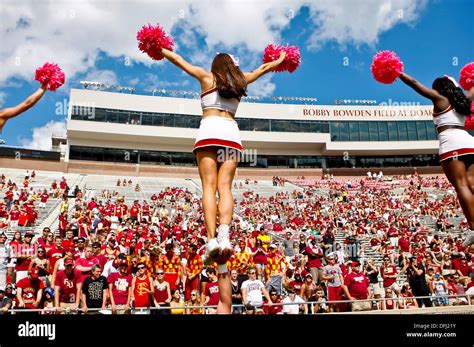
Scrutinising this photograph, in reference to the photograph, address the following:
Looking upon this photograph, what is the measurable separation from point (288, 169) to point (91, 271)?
37771 mm

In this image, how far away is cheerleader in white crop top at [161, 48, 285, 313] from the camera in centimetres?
317

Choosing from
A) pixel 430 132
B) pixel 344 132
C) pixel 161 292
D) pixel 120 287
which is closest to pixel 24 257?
pixel 120 287

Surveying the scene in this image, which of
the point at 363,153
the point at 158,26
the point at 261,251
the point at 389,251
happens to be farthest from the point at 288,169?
the point at 158,26

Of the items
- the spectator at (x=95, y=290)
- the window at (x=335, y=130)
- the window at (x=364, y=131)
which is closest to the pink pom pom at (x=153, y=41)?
the spectator at (x=95, y=290)

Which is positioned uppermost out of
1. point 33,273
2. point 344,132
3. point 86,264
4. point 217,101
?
point 344,132

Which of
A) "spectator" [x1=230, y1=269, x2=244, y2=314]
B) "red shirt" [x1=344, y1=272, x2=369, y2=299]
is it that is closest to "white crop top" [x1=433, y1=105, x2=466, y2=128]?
"spectator" [x1=230, y1=269, x2=244, y2=314]

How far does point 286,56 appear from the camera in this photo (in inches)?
163

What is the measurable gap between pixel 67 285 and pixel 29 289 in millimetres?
611

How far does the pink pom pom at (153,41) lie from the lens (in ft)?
12.1

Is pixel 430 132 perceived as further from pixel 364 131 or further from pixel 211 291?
pixel 211 291

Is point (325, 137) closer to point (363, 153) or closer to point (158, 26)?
point (363, 153)

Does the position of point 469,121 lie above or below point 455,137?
above

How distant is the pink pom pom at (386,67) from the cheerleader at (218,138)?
5.49ft

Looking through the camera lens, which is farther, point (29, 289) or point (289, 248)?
point (289, 248)
